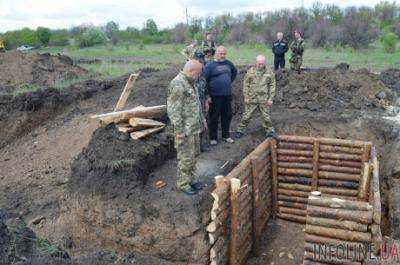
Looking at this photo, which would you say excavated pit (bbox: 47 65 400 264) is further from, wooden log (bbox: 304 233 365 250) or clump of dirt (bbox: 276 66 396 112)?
wooden log (bbox: 304 233 365 250)

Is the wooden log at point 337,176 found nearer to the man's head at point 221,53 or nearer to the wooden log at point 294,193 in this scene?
the wooden log at point 294,193

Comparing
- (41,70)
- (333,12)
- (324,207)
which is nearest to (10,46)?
(41,70)

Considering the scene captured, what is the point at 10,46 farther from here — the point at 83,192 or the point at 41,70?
the point at 83,192

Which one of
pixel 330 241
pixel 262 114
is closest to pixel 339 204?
pixel 330 241

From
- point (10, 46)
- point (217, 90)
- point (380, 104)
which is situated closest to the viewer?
point (217, 90)

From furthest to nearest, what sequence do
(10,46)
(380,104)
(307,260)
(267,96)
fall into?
(10,46) → (380,104) → (267,96) → (307,260)

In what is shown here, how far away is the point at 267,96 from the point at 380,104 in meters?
4.08

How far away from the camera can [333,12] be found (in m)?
39.2

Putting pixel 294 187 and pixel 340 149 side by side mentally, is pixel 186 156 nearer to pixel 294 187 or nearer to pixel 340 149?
pixel 294 187

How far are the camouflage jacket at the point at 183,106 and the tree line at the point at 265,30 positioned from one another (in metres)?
20.5

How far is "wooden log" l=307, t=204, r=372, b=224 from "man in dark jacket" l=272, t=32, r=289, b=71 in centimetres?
900

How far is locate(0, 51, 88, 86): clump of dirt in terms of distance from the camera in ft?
55.1

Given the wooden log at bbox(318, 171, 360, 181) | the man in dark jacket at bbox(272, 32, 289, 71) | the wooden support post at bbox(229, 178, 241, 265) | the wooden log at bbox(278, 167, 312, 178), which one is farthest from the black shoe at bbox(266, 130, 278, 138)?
the man in dark jacket at bbox(272, 32, 289, 71)

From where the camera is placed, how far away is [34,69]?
17.5 metres
